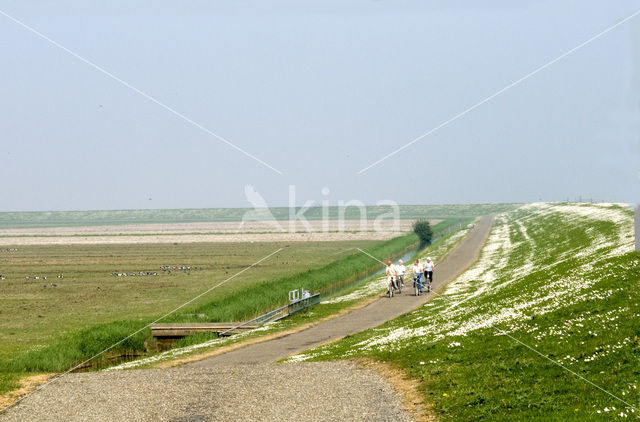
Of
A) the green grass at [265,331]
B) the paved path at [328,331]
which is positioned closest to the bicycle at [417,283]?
the paved path at [328,331]

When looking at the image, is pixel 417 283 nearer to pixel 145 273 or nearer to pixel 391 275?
pixel 391 275

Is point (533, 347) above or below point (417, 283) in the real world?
above

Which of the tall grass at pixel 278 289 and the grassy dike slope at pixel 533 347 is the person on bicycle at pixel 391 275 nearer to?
the grassy dike slope at pixel 533 347

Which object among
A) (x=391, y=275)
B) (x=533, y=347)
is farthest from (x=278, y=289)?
(x=533, y=347)

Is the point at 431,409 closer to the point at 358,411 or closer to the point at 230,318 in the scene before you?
the point at 358,411

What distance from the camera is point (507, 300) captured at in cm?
3462

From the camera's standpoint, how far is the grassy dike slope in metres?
17.8

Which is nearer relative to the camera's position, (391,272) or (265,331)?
(265,331)

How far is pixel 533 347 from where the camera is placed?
23125 millimetres

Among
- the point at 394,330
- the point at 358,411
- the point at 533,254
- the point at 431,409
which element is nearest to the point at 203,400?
the point at 358,411

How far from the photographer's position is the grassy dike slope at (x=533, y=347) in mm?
17844

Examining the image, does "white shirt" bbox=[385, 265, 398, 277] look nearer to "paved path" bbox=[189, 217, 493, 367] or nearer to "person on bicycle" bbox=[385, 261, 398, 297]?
"person on bicycle" bbox=[385, 261, 398, 297]

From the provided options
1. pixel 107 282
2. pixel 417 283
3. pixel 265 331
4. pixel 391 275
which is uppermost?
pixel 391 275

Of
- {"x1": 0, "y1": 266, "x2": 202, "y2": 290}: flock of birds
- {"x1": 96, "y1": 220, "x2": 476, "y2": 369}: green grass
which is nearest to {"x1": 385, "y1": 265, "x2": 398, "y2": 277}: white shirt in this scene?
{"x1": 96, "y1": 220, "x2": 476, "y2": 369}: green grass
